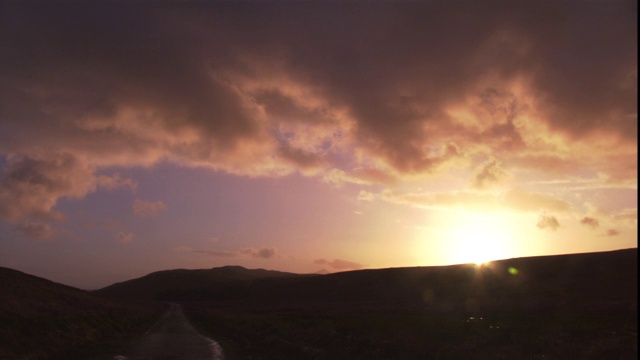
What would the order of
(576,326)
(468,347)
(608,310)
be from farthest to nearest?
(608,310)
(576,326)
(468,347)

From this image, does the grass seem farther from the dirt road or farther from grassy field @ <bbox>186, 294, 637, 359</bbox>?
the dirt road

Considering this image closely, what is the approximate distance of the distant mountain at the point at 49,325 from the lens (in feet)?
111

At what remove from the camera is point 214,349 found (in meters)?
35.9

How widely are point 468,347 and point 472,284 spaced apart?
69959 mm

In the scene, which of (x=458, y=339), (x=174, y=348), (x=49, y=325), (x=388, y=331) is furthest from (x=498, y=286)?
(x=49, y=325)

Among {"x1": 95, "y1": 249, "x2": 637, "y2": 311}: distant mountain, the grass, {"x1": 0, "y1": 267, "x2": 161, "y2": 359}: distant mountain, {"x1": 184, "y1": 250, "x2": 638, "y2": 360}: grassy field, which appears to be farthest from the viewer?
{"x1": 95, "y1": 249, "x2": 637, "y2": 311}: distant mountain

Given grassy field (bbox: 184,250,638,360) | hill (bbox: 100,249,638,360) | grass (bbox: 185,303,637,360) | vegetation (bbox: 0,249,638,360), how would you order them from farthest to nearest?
1. vegetation (bbox: 0,249,638,360)
2. hill (bbox: 100,249,638,360)
3. grassy field (bbox: 184,250,638,360)
4. grass (bbox: 185,303,637,360)

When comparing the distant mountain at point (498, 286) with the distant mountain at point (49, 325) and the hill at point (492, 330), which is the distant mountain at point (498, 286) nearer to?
the hill at point (492, 330)

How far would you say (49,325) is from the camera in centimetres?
4172

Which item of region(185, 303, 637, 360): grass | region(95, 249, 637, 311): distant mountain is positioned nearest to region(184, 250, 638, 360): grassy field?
region(185, 303, 637, 360): grass

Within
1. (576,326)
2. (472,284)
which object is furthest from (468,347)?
(472,284)

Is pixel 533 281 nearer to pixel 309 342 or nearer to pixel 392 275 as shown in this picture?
pixel 392 275

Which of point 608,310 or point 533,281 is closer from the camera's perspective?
point 608,310

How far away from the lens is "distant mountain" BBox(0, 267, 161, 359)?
3394 cm
